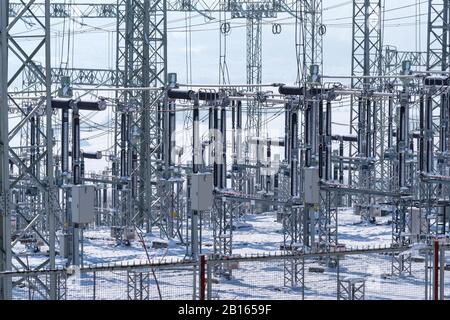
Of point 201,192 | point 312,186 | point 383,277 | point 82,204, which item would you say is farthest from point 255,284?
point 82,204

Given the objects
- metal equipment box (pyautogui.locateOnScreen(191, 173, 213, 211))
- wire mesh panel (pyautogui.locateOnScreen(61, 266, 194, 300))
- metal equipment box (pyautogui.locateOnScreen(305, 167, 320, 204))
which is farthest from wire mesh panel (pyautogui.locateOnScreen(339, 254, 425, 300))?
metal equipment box (pyautogui.locateOnScreen(191, 173, 213, 211))

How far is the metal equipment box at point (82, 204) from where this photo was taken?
64.7 feet

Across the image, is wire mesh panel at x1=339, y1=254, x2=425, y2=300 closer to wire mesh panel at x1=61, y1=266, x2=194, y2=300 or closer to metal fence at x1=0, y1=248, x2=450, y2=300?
metal fence at x1=0, y1=248, x2=450, y2=300

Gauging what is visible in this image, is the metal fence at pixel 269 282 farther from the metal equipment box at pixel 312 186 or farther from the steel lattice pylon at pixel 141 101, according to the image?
the steel lattice pylon at pixel 141 101

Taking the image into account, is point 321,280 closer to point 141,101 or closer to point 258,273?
point 258,273

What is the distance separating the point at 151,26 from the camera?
3109 cm

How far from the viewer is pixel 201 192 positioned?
2003 cm

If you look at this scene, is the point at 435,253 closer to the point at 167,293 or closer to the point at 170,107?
the point at 167,293

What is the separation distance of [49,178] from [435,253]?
4735 millimetres

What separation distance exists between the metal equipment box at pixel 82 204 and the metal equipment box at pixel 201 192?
68.2 inches

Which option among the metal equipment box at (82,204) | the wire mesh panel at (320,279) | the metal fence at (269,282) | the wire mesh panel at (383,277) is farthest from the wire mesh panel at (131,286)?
the wire mesh panel at (383,277)

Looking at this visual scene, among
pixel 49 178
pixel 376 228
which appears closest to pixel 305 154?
pixel 376 228

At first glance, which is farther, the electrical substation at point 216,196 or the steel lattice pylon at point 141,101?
the steel lattice pylon at point 141,101

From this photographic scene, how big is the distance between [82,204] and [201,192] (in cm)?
202
